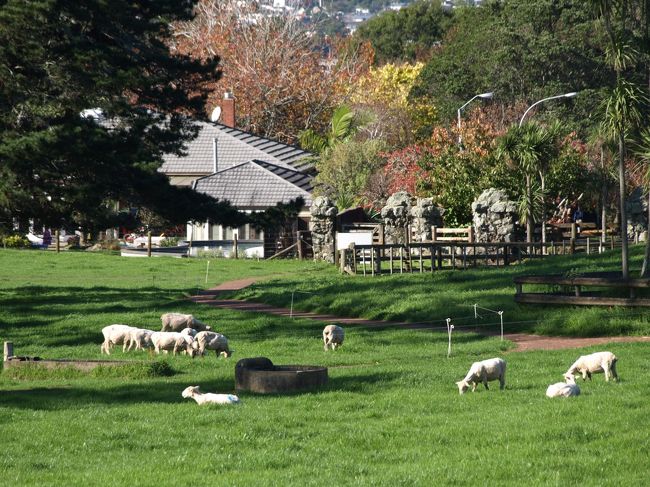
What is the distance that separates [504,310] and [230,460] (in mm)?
17806

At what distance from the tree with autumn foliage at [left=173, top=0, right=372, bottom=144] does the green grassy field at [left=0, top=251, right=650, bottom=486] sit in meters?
69.7

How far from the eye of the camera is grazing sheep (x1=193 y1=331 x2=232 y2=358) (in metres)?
24.1

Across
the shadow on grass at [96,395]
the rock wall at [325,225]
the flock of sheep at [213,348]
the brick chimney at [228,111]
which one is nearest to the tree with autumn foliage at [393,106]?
the brick chimney at [228,111]

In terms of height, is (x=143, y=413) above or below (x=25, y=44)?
below

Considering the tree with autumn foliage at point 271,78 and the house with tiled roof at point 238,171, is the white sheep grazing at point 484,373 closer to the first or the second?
the house with tiled roof at point 238,171

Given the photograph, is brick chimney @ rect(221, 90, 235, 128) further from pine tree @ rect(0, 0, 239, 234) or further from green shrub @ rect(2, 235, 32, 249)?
pine tree @ rect(0, 0, 239, 234)

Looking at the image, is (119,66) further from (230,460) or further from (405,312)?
(230,460)

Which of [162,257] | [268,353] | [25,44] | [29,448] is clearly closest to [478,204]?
[162,257]

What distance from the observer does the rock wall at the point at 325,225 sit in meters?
55.3

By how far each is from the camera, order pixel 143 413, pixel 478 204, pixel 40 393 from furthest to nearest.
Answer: pixel 478 204
pixel 40 393
pixel 143 413

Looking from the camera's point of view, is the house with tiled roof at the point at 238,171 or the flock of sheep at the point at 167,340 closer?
the flock of sheep at the point at 167,340

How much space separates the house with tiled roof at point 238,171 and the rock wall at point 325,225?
627 centimetres

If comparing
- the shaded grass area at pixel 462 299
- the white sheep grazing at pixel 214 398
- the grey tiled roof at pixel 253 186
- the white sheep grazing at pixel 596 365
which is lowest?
the white sheep grazing at pixel 214 398

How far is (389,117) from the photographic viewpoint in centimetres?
8962
